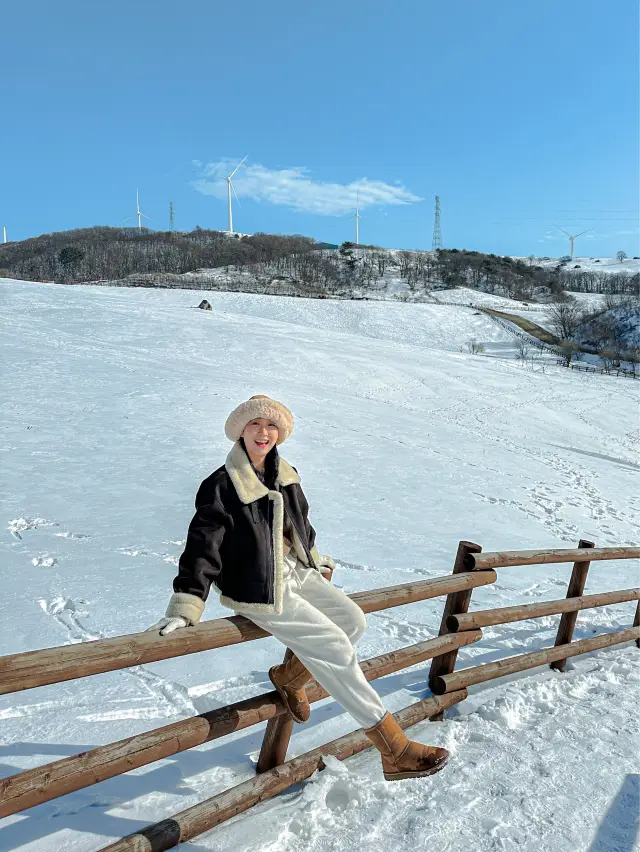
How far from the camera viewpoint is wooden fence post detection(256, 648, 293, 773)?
11.4 ft

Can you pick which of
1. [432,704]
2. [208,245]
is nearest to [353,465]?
[432,704]

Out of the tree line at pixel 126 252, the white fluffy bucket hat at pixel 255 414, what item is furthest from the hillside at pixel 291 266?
the white fluffy bucket hat at pixel 255 414

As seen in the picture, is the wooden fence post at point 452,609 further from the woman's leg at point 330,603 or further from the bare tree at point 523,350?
the bare tree at point 523,350

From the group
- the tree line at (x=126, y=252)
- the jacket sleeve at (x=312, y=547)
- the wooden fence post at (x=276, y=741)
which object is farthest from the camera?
the tree line at (x=126, y=252)

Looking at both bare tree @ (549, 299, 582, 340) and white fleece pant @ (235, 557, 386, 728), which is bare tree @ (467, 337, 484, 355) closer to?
bare tree @ (549, 299, 582, 340)

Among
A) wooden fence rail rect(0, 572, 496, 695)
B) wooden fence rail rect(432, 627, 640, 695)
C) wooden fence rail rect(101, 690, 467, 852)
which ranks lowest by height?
wooden fence rail rect(432, 627, 640, 695)

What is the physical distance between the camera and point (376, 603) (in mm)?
3604

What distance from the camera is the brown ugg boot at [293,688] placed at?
3.36m

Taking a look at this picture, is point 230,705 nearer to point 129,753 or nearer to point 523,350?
point 129,753

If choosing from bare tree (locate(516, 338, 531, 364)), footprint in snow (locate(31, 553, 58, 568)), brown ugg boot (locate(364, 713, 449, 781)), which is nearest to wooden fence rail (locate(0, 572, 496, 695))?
brown ugg boot (locate(364, 713, 449, 781))

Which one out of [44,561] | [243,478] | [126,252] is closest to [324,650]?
[243,478]

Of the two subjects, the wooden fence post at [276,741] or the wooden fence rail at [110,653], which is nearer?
the wooden fence rail at [110,653]

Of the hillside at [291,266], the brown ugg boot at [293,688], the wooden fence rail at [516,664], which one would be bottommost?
the wooden fence rail at [516,664]

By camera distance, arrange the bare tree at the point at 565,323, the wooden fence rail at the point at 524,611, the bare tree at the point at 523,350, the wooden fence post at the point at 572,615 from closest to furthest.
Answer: the wooden fence rail at the point at 524,611 < the wooden fence post at the point at 572,615 < the bare tree at the point at 523,350 < the bare tree at the point at 565,323
